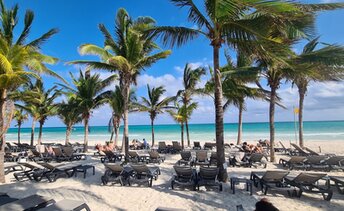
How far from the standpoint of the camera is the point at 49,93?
65.7 feet

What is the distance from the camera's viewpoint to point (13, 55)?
754 centimetres

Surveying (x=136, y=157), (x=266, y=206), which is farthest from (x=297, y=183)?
(x=136, y=157)

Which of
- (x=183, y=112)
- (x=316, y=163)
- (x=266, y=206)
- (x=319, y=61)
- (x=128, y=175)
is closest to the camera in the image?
(x=266, y=206)

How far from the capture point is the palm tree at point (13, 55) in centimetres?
720

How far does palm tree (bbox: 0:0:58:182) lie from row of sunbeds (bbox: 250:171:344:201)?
27.0 feet

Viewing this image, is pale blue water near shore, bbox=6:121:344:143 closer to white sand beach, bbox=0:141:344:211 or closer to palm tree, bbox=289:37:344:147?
→ palm tree, bbox=289:37:344:147

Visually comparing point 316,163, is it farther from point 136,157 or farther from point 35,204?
point 35,204

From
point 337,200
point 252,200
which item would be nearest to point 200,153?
A: point 252,200

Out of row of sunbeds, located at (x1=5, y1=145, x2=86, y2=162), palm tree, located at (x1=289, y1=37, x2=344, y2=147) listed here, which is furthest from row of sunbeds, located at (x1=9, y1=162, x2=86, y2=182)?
palm tree, located at (x1=289, y1=37, x2=344, y2=147)

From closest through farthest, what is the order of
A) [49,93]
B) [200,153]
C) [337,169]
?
→ [337,169], [200,153], [49,93]

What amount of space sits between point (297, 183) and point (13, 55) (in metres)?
9.92

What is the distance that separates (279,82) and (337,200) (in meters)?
6.81

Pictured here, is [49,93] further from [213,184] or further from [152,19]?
[213,184]

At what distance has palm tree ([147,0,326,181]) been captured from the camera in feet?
18.1
